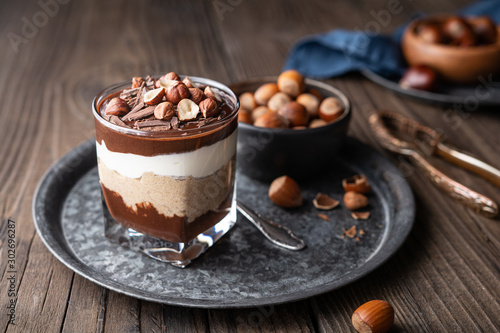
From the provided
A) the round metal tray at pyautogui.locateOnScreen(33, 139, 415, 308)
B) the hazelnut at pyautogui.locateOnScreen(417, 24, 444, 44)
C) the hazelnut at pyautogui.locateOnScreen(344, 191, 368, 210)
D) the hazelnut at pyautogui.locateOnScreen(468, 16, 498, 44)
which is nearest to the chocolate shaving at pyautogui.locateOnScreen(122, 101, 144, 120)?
the round metal tray at pyautogui.locateOnScreen(33, 139, 415, 308)

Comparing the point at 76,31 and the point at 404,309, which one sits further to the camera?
the point at 76,31

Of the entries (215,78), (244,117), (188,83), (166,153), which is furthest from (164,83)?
(215,78)

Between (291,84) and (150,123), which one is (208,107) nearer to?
(150,123)

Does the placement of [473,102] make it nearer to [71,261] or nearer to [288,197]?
[288,197]

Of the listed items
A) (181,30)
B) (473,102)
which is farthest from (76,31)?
(473,102)

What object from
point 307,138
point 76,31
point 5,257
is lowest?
point 76,31

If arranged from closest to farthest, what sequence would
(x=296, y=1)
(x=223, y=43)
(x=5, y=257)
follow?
(x=5, y=257) → (x=223, y=43) → (x=296, y=1)

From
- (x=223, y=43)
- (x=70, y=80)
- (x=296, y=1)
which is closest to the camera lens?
(x=70, y=80)
